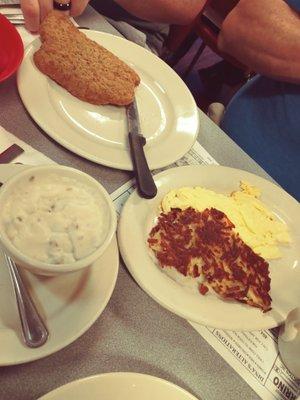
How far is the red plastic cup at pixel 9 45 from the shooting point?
0.91 meters

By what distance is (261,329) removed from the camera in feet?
2.49

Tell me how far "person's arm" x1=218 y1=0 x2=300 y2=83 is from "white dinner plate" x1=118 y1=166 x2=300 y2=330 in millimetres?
435

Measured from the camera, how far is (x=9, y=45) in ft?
3.03

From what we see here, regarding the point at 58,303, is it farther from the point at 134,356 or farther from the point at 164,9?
the point at 164,9

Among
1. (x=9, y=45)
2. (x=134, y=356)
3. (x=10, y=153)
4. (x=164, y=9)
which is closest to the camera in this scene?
(x=134, y=356)

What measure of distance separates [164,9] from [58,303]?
3.20 ft

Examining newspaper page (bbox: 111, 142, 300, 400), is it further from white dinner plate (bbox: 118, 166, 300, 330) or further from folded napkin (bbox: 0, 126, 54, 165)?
folded napkin (bbox: 0, 126, 54, 165)

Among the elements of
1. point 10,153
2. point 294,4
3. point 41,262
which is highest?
point 294,4

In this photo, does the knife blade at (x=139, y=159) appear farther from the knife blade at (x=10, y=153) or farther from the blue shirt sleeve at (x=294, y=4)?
the blue shirt sleeve at (x=294, y=4)

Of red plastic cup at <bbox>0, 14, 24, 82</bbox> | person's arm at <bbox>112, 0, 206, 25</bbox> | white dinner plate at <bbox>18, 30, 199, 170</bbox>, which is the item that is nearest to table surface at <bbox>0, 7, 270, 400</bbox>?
white dinner plate at <bbox>18, 30, 199, 170</bbox>

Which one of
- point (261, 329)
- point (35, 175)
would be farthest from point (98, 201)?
point (261, 329)

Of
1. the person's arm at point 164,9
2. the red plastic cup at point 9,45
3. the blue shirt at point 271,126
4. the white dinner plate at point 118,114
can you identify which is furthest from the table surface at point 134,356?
the person's arm at point 164,9

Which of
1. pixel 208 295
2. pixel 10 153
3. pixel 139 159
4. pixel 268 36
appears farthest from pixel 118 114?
pixel 268 36

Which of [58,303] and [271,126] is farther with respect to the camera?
[271,126]
